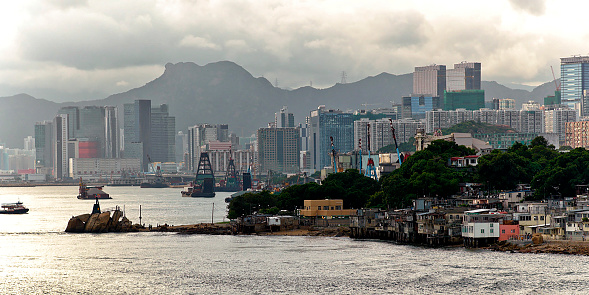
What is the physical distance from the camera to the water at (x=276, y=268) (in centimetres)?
6159

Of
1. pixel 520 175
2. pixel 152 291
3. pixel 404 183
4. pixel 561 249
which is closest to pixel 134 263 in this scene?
pixel 152 291

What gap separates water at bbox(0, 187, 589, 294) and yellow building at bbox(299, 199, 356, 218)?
1303 centimetres

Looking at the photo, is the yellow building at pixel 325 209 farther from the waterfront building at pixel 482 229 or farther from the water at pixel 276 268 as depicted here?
the waterfront building at pixel 482 229

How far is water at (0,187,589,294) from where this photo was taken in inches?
2425

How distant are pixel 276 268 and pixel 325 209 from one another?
41992 mm

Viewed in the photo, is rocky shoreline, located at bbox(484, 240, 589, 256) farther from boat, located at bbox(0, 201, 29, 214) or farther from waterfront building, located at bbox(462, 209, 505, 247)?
boat, located at bbox(0, 201, 29, 214)

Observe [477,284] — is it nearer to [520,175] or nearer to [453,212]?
[453,212]

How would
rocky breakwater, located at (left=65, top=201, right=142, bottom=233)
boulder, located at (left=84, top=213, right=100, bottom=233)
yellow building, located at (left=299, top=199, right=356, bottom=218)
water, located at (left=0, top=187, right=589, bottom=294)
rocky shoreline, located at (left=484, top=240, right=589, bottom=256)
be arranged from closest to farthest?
1. water, located at (left=0, top=187, right=589, bottom=294)
2. rocky shoreline, located at (left=484, top=240, right=589, bottom=256)
3. yellow building, located at (left=299, top=199, right=356, bottom=218)
4. rocky breakwater, located at (left=65, top=201, right=142, bottom=233)
5. boulder, located at (left=84, top=213, right=100, bottom=233)

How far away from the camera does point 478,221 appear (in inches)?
3275

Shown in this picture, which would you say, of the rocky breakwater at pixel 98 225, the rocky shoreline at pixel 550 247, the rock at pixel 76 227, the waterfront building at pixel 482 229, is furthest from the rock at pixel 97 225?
the rocky shoreline at pixel 550 247

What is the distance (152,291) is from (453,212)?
37.9 meters

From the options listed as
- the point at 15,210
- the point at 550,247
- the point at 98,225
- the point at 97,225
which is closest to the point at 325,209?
the point at 98,225

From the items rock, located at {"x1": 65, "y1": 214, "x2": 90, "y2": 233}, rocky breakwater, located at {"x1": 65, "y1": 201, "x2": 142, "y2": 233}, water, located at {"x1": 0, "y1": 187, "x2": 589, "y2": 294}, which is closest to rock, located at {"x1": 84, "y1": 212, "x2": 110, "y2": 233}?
rocky breakwater, located at {"x1": 65, "y1": 201, "x2": 142, "y2": 233}

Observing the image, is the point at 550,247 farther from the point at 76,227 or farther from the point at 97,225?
the point at 76,227
